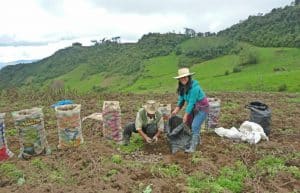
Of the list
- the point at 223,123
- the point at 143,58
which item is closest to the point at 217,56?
the point at 143,58

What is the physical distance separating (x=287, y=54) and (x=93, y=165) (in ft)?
160

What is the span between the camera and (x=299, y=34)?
5862 centimetres

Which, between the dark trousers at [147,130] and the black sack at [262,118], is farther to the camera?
the black sack at [262,118]

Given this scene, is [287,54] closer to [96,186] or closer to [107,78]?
[107,78]

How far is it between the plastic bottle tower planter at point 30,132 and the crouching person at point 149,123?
1865 mm

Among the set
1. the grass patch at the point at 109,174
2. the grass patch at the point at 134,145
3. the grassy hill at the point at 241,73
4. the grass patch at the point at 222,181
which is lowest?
the grassy hill at the point at 241,73

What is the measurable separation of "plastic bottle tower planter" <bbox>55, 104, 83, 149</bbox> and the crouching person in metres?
1.17

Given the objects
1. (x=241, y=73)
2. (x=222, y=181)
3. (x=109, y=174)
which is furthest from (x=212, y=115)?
(x=241, y=73)

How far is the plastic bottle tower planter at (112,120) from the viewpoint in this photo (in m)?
9.06

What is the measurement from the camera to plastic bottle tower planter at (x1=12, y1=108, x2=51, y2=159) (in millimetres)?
7961

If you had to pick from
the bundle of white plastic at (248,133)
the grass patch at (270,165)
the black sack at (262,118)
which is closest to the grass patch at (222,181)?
the grass patch at (270,165)

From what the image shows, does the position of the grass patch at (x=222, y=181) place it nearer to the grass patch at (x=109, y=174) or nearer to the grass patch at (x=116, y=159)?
the grass patch at (x=109, y=174)

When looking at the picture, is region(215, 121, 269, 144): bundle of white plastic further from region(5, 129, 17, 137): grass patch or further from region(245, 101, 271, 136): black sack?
region(5, 129, 17, 137): grass patch

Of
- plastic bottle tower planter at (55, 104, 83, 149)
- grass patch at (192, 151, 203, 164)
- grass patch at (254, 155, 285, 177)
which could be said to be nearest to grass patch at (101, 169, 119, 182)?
grass patch at (192, 151, 203, 164)
